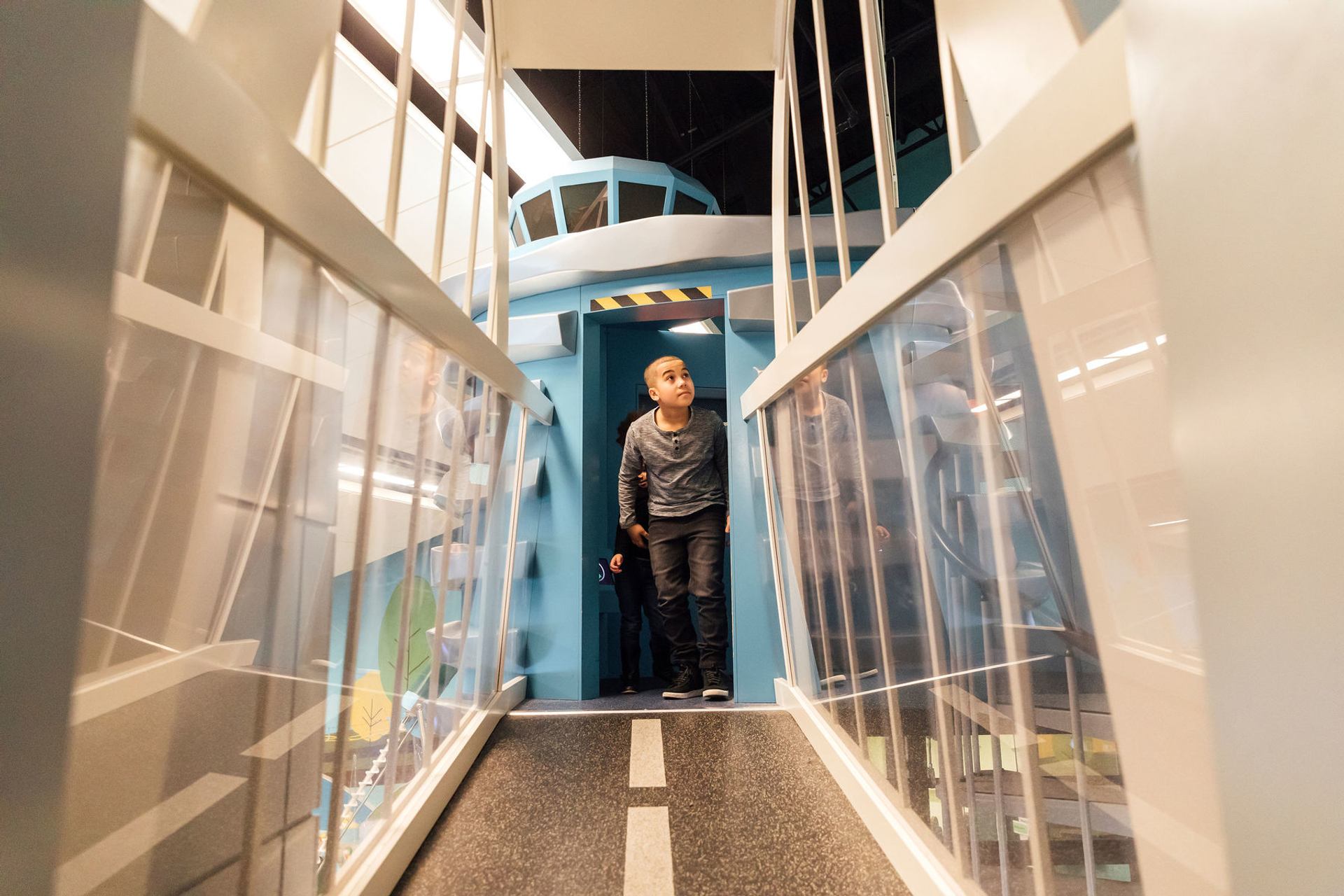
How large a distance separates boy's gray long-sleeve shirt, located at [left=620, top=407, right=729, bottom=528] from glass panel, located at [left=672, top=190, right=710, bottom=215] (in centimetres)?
228

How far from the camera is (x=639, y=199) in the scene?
4.51 m

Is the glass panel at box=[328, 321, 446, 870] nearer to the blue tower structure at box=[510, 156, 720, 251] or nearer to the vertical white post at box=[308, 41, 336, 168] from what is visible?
the vertical white post at box=[308, 41, 336, 168]

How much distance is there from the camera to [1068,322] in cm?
67

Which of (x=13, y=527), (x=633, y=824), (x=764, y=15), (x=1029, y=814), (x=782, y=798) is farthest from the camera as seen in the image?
(x=764, y=15)

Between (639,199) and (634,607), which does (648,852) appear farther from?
(639,199)

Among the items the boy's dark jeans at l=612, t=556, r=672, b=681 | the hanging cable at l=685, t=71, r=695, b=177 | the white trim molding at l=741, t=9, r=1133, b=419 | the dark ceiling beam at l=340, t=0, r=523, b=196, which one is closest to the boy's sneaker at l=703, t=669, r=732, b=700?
the boy's dark jeans at l=612, t=556, r=672, b=681

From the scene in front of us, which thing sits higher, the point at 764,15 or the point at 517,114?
the point at 517,114

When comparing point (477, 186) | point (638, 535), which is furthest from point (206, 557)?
point (638, 535)

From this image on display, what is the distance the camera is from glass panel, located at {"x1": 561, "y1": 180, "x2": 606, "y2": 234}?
14.7 ft

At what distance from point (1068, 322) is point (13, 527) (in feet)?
2.60

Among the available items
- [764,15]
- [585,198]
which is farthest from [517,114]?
[764,15]

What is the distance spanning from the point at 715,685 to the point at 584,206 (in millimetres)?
3138

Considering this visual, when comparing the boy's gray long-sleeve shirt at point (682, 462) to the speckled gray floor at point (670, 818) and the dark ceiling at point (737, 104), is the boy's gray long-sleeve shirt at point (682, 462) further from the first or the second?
the dark ceiling at point (737, 104)

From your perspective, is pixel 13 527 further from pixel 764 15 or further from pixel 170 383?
pixel 764 15
